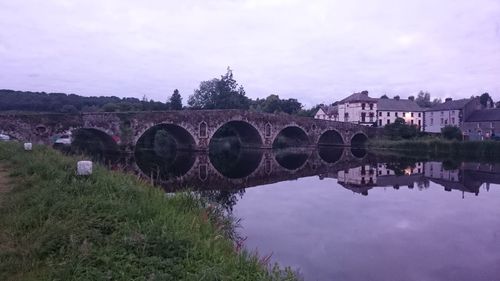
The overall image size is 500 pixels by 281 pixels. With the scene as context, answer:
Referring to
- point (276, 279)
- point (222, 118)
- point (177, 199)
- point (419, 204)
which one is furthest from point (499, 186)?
point (222, 118)

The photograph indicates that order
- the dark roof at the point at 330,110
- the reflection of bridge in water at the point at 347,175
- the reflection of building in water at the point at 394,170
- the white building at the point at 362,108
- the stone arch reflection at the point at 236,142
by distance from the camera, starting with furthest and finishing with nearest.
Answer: the dark roof at the point at 330,110 < the white building at the point at 362,108 < the stone arch reflection at the point at 236,142 < the reflection of building in water at the point at 394,170 < the reflection of bridge in water at the point at 347,175

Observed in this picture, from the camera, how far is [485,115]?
56219 millimetres

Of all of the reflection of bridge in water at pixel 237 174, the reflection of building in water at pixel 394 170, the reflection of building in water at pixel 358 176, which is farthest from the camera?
the reflection of building in water at pixel 394 170

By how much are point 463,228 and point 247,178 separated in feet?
40.5

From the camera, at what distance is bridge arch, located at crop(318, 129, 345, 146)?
180 feet

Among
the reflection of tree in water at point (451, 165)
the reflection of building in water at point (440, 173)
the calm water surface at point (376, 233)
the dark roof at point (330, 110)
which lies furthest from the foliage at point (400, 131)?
the calm water surface at point (376, 233)

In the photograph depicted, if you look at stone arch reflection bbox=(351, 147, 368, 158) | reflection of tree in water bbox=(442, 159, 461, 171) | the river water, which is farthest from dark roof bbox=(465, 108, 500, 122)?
the river water

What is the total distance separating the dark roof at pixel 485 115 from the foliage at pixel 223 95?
33665mm

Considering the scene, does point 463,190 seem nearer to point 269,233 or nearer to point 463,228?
point 463,228

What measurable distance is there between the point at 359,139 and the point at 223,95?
2438 centimetres

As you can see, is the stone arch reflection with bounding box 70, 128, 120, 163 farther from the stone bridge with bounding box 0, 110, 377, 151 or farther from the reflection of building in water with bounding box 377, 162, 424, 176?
the reflection of building in water with bounding box 377, 162, 424, 176

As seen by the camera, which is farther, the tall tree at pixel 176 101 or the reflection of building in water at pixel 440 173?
the tall tree at pixel 176 101

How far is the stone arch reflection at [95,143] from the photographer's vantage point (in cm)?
3557

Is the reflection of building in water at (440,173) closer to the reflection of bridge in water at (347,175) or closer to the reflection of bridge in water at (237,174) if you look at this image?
the reflection of bridge in water at (347,175)
